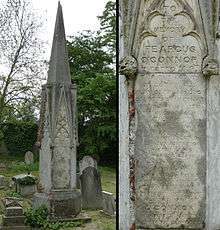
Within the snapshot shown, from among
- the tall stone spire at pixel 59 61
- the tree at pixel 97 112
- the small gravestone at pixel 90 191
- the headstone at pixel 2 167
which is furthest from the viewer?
the tree at pixel 97 112

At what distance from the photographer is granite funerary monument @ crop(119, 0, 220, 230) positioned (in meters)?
4.38

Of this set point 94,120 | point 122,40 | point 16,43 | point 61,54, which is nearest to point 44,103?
point 61,54

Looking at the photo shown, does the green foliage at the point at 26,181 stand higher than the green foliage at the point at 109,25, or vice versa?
the green foliage at the point at 109,25

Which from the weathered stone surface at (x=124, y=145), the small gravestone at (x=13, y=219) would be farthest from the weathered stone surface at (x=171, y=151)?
the small gravestone at (x=13, y=219)

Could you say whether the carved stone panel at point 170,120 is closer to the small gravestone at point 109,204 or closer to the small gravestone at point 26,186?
the small gravestone at point 109,204

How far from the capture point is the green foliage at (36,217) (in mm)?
12133

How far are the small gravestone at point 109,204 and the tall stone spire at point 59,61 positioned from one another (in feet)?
12.5

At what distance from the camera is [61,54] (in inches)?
563

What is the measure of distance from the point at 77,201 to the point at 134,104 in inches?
367

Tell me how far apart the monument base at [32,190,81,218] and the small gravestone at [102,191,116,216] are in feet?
3.45

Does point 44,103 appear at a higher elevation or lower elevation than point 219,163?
higher

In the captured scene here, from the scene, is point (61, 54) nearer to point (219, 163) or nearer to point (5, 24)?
point (219, 163)

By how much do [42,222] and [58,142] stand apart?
2.42 metres

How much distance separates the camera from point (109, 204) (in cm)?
1402
